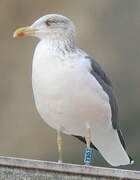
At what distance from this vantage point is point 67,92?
2.75m

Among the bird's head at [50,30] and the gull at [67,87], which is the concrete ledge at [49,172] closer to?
the gull at [67,87]

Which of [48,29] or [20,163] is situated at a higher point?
[48,29]

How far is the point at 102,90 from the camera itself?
9.53ft

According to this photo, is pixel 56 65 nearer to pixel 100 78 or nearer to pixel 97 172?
pixel 100 78

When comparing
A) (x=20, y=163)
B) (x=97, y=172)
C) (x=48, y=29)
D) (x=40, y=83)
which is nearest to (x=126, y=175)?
(x=97, y=172)

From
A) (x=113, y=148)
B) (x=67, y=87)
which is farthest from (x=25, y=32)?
(x=113, y=148)

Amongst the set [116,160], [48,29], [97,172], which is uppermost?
[48,29]

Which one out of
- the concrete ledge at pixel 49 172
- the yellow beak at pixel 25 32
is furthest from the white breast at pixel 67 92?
the concrete ledge at pixel 49 172

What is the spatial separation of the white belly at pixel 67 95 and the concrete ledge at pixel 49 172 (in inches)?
15.5

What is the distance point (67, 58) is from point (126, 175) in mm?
579

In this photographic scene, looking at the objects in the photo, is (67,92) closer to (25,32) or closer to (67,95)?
(67,95)

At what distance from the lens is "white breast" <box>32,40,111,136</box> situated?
2750 millimetres

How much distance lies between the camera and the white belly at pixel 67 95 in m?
2.75

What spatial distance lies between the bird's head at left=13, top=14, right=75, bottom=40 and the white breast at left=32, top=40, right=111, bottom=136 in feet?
0.33
